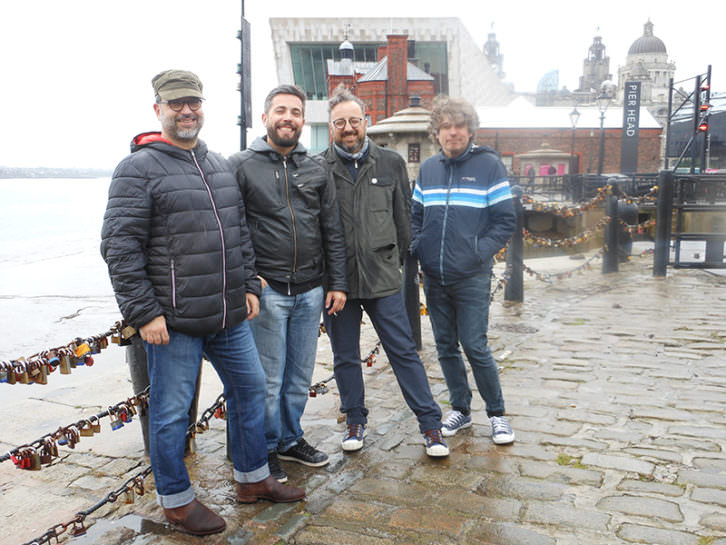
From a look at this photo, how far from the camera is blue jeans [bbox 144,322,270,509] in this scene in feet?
9.41

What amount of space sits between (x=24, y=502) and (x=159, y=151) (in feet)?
6.59

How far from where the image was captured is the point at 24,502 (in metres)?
3.29

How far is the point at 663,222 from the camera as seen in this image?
10.2m

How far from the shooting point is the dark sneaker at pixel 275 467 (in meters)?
3.39

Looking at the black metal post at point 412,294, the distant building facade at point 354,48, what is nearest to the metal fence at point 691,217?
the black metal post at point 412,294

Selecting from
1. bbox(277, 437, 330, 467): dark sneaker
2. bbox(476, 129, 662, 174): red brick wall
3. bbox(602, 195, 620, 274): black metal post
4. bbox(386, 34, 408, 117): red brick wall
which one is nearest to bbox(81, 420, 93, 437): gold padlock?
bbox(277, 437, 330, 467): dark sneaker

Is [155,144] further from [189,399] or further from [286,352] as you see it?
[286,352]

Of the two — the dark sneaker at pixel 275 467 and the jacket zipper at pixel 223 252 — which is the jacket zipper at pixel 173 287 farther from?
the dark sneaker at pixel 275 467

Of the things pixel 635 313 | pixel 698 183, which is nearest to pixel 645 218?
pixel 698 183

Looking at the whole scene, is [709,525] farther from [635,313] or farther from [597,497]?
[635,313]

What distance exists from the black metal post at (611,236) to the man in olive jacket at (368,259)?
7915 mm

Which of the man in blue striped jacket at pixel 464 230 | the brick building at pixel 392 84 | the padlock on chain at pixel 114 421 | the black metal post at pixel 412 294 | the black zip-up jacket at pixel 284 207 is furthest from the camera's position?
the brick building at pixel 392 84

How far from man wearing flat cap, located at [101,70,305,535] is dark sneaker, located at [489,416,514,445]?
5.33ft

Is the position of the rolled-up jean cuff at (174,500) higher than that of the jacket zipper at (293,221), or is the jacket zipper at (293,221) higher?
the jacket zipper at (293,221)
